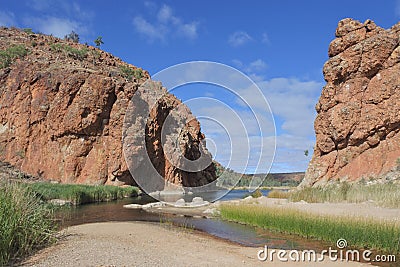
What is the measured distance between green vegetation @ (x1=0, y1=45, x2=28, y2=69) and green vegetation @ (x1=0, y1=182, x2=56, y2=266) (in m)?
53.4

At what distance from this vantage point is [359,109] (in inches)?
1435

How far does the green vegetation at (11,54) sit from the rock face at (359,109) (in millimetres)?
48568

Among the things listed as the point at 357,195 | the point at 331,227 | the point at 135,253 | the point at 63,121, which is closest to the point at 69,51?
the point at 63,121

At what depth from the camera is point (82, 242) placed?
10125mm

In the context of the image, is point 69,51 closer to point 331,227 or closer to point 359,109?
point 359,109

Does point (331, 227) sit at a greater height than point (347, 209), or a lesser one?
lesser

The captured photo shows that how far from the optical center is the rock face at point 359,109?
110 feet

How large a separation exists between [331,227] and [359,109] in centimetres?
2724

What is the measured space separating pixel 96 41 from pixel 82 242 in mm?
90212

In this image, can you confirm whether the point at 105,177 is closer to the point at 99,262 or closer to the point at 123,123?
the point at 123,123

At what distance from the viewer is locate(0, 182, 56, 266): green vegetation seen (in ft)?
26.5

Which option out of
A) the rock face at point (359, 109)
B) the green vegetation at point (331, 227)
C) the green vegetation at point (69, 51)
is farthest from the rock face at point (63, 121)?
the green vegetation at point (331, 227)

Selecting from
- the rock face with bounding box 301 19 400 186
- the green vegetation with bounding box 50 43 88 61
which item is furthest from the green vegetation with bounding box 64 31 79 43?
the rock face with bounding box 301 19 400 186

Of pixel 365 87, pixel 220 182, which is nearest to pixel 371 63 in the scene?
pixel 365 87
